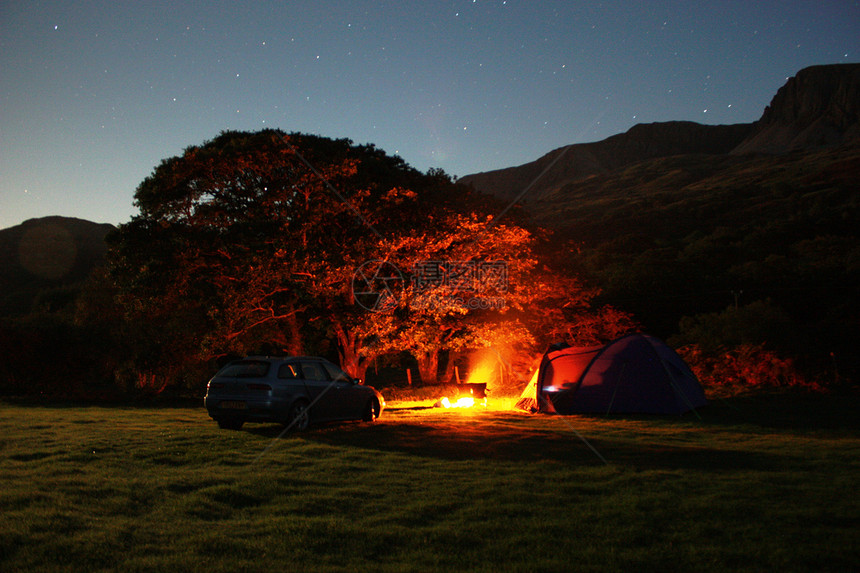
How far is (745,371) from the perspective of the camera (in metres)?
23.5

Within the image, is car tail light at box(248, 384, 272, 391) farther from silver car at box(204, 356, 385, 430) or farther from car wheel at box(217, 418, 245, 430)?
car wheel at box(217, 418, 245, 430)

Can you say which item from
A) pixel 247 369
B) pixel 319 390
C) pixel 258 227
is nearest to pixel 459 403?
pixel 258 227

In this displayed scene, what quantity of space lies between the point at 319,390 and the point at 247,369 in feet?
5.11

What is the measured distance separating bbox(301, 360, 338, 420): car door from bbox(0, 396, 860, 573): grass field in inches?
39.6

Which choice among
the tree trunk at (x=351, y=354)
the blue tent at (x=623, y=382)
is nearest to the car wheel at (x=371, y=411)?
the blue tent at (x=623, y=382)

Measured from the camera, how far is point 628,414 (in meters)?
17.0

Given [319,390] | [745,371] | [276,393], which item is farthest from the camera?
[745,371]

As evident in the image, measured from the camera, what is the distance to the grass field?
4668 millimetres

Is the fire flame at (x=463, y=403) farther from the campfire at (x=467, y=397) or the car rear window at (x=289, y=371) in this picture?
the car rear window at (x=289, y=371)

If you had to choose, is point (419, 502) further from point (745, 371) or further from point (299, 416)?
point (745, 371)

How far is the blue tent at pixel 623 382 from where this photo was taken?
16.9 metres

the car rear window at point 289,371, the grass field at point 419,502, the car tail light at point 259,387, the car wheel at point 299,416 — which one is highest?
the car rear window at point 289,371

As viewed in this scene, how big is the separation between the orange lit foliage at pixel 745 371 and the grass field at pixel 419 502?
11.8m
